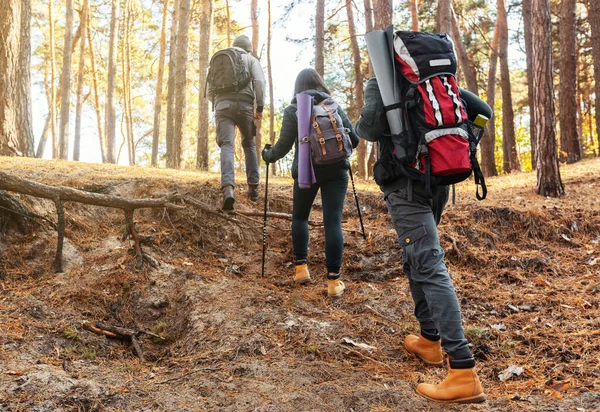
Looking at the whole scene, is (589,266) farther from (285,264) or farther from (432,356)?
(285,264)

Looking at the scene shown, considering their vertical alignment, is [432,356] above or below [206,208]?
below

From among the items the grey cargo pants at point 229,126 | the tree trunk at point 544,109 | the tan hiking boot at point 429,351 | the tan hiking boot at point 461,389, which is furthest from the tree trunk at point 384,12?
the tan hiking boot at point 461,389

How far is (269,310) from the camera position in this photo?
4.28m

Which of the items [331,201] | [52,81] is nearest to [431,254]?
[331,201]

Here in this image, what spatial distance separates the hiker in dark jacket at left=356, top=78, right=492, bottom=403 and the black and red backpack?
0.55ft

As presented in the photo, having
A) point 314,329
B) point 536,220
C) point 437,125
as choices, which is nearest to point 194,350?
point 314,329

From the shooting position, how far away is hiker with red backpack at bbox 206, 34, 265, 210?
6035mm

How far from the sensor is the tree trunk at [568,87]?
13000 mm

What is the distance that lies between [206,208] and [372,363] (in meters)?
3.12

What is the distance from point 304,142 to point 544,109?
5.81 metres

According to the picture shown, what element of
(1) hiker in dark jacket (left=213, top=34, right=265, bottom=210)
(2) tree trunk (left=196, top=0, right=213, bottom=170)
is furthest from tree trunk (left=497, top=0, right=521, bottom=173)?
(1) hiker in dark jacket (left=213, top=34, right=265, bottom=210)

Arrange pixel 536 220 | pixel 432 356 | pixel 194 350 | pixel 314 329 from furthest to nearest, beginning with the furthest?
pixel 536 220, pixel 314 329, pixel 194 350, pixel 432 356

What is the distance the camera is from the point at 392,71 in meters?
2.97

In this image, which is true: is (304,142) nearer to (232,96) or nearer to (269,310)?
(269,310)
